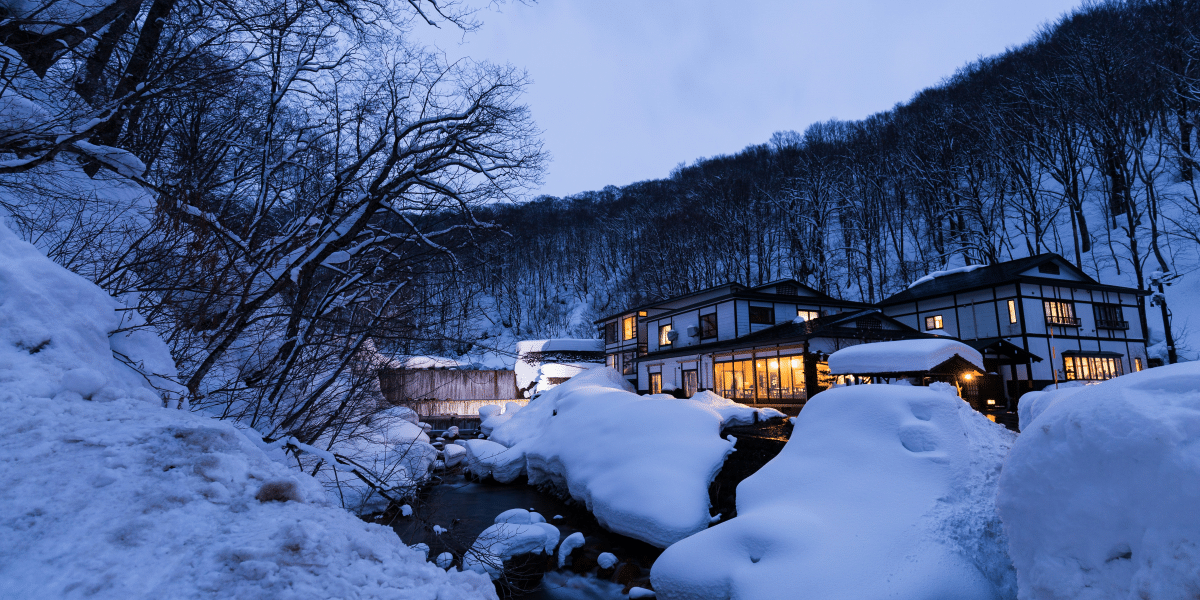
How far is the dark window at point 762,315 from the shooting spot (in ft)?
84.9

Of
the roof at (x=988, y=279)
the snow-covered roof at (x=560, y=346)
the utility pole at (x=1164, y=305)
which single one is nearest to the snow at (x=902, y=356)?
the roof at (x=988, y=279)

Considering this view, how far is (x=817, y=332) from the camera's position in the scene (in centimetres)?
1948

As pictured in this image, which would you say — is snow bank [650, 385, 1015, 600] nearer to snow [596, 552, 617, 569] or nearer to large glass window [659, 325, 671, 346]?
snow [596, 552, 617, 569]

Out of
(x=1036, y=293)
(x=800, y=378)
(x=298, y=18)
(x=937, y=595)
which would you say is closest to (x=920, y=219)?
(x=1036, y=293)

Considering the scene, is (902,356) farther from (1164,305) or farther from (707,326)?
(1164,305)

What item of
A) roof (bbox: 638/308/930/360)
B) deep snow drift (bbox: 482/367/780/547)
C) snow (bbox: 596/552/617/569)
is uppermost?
roof (bbox: 638/308/930/360)

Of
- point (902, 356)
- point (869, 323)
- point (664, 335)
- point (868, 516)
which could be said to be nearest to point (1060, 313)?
point (869, 323)

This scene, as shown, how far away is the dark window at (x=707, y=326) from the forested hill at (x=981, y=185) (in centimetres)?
1035

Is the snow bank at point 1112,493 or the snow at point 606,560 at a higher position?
the snow bank at point 1112,493

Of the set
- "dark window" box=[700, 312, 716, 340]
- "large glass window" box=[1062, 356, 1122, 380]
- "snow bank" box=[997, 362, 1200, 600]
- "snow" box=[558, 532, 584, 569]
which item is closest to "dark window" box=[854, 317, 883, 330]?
"dark window" box=[700, 312, 716, 340]

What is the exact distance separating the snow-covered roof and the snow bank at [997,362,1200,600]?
112 ft

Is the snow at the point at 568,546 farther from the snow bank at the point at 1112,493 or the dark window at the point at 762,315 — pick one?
the dark window at the point at 762,315

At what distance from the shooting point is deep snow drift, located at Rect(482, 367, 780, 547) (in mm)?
9891

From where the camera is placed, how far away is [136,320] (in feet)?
12.8
